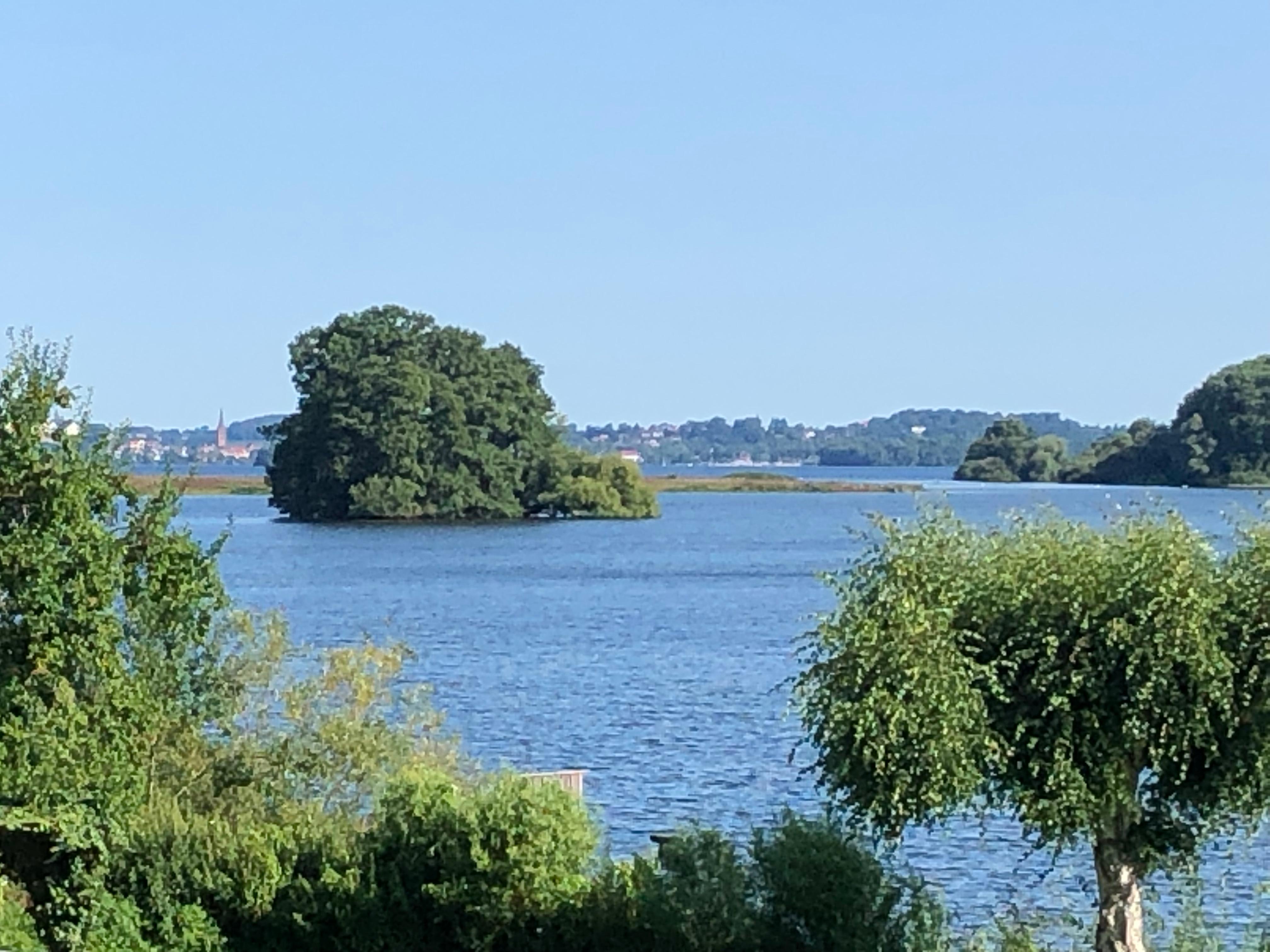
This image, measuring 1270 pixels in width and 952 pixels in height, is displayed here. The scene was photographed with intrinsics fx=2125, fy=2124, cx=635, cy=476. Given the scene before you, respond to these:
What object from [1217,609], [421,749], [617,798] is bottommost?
[617,798]

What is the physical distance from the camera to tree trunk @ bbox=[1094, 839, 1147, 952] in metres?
14.6

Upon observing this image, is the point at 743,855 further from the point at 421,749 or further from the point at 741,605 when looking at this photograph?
the point at 741,605

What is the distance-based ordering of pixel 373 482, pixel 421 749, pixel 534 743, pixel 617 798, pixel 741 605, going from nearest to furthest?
pixel 421 749
pixel 617 798
pixel 534 743
pixel 741 605
pixel 373 482

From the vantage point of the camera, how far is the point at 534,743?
32656mm

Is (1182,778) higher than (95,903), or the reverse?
(1182,778)

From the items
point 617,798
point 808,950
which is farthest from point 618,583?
point 808,950

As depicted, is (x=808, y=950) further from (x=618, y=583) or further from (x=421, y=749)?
(x=618, y=583)

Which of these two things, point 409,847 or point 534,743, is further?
point 534,743

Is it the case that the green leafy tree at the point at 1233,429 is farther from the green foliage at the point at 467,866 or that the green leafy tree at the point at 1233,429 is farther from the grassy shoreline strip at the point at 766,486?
the green foliage at the point at 467,866

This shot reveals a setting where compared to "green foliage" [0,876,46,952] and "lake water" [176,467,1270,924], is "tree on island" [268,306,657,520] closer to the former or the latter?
"lake water" [176,467,1270,924]

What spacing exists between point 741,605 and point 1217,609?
4905 cm

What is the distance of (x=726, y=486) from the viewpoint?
186375mm

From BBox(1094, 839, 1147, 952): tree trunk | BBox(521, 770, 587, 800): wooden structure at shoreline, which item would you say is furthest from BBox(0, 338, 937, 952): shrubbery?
BBox(1094, 839, 1147, 952): tree trunk

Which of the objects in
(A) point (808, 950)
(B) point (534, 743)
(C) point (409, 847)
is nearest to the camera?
(A) point (808, 950)
